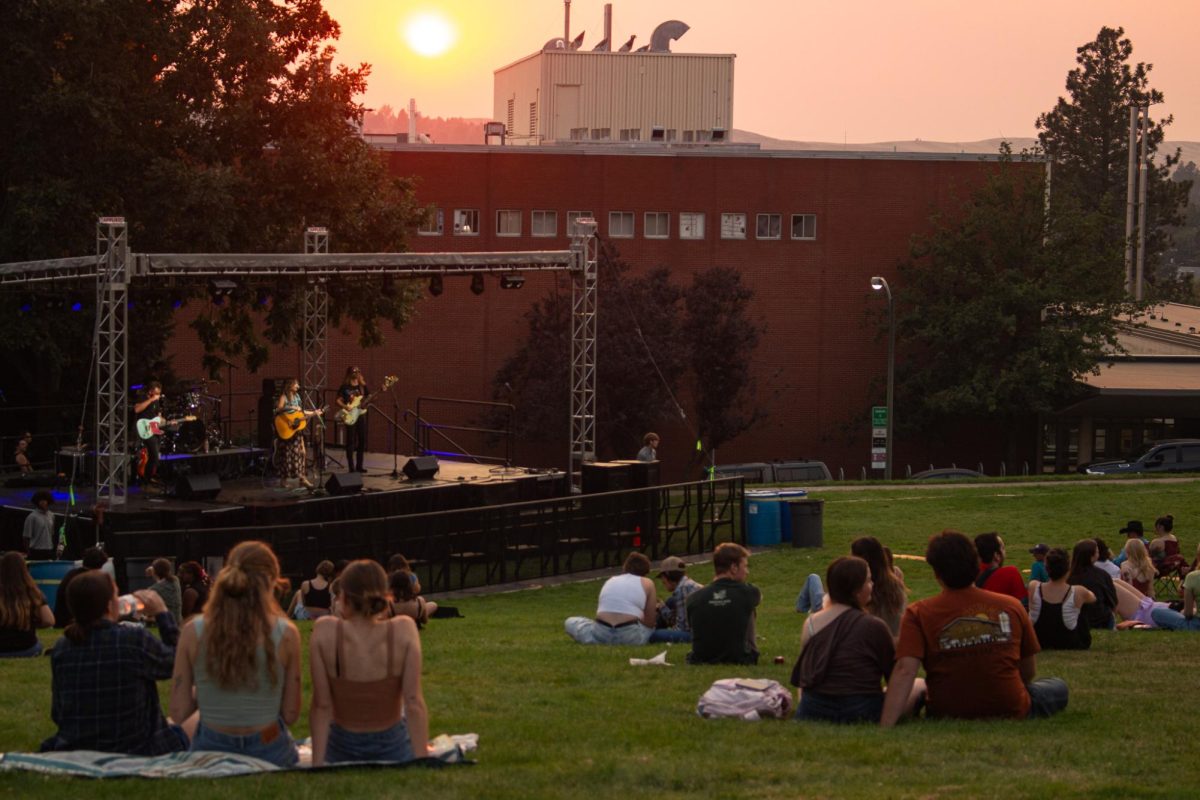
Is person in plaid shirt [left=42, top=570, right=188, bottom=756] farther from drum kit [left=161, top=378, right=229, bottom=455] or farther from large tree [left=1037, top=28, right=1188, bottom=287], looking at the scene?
large tree [left=1037, top=28, right=1188, bottom=287]

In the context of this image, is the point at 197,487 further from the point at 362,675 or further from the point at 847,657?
the point at 362,675

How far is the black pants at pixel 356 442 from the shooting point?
29.0 metres

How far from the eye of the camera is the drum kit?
27.3 m

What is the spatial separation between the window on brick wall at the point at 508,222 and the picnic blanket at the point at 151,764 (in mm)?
52106

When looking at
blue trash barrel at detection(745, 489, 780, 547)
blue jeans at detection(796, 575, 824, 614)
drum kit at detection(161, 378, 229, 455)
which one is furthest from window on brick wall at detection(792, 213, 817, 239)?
blue jeans at detection(796, 575, 824, 614)

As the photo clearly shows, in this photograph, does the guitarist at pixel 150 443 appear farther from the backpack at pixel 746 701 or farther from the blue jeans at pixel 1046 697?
the blue jeans at pixel 1046 697

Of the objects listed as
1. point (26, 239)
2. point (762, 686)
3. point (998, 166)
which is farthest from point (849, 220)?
point (762, 686)

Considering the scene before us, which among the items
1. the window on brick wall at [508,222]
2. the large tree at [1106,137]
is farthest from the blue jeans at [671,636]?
the large tree at [1106,137]

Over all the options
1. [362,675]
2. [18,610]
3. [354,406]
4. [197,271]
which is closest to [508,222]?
[354,406]

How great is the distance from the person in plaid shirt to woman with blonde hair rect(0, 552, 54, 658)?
14.5 feet

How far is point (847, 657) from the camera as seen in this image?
952 cm

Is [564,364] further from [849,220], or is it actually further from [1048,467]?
[1048,467]

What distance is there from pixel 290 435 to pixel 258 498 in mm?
2247

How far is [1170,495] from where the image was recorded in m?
35.7
